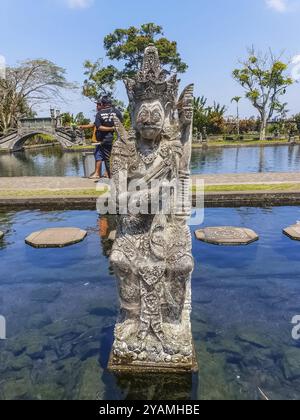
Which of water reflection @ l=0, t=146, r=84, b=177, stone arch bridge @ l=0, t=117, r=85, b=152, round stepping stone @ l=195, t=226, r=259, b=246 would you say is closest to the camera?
round stepping stone @ l=195, t=226, r=259, b=246

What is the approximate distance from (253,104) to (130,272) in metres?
42.8

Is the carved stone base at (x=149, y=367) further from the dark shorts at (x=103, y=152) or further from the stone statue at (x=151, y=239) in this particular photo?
the dark shorts at (x=103, y=152)

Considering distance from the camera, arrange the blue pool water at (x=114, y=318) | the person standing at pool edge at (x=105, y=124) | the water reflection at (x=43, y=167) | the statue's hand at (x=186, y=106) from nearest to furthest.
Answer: the blue pool water at (x=114, y=318) < the statue's hand at (x=186, y=106) < the person standing at pool edge at (x=105, y=124) < the water reflection at (x=43, y=167)

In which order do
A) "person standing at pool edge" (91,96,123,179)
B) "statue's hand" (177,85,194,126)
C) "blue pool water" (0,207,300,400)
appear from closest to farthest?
1. "blue pool water" (0,207,300,400)
2. "statue's hand" (177,85,194,126)
3. "person standing at pool edge" (91,96,123,179)

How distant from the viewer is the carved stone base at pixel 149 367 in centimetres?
286

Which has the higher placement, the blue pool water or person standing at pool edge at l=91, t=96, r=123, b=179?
person standing at pool edge at l=91, t=96, r=123, b=179

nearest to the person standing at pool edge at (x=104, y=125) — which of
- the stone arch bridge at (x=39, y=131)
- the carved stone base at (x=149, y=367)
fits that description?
the carved stone base at (x=149, y=367)

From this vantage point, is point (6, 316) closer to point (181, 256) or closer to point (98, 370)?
point (98, 370)

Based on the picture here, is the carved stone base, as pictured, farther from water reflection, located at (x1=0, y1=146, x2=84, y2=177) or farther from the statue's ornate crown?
water reflection, located at (x1=0, y1=146, x2=84, y2=177)

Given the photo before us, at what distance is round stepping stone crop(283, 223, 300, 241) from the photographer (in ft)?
19.5

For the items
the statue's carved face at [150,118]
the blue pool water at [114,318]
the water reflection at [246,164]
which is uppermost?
the statue's carved face at [150,118]

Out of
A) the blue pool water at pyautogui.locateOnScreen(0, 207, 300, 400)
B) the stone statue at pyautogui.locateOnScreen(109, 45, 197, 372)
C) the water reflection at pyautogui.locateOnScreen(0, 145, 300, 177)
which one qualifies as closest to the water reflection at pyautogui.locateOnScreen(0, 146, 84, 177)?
the water reflection at pyautogui.locateOnScreen(0, 145, 300, 177)


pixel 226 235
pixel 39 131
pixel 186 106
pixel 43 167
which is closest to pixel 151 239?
pixel 186 106

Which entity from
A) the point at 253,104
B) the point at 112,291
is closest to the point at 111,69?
the point at 253,104
